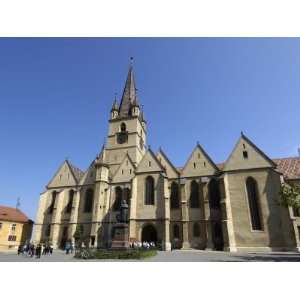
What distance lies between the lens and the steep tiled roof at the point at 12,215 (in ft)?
145

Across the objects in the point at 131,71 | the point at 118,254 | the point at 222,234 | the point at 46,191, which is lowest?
the point at 118,254

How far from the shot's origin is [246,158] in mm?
31719

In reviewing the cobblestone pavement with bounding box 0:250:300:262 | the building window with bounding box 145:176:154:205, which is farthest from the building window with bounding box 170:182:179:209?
the cobblestone pavement with bounding box 0:250:300:262

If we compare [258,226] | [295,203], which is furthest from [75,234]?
[295,203]

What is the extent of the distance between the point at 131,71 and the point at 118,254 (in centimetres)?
4949

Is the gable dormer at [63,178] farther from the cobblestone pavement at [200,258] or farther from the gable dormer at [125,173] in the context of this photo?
the cobblestone pavement at [200,258]

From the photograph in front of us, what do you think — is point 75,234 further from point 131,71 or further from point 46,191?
point 131,71

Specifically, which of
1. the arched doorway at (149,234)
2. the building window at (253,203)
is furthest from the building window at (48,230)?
the building window at (253,203)

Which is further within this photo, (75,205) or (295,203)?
(75,205)

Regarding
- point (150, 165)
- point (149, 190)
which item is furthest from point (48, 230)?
point (150, 165)

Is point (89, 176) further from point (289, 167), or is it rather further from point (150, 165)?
point (289, 167)

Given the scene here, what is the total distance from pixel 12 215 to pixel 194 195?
36.6 meters

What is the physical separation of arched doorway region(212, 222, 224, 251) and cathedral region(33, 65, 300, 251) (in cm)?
12

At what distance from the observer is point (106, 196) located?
120 ft
